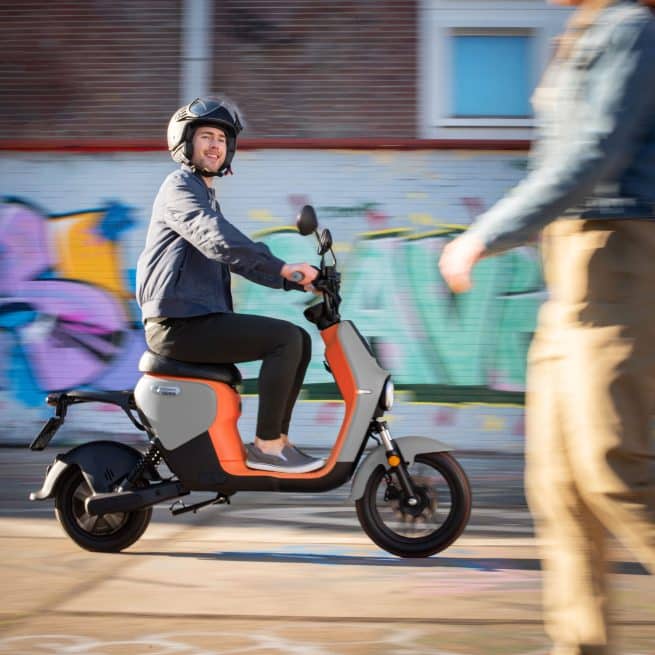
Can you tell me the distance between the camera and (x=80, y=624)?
12.3 ft

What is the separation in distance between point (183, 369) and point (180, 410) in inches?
6.7

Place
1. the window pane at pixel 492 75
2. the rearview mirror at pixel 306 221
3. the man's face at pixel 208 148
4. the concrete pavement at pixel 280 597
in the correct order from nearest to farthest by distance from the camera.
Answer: the concrete pavement at pixel 280 597
the rearview mirror at pixel 306 221
the man's face at pixel 208 148
the window pane at pixel 492 75

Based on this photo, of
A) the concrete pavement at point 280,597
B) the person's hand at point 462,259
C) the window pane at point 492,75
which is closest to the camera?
the person's hand at point 462,259

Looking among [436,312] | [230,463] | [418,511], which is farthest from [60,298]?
[418,511]

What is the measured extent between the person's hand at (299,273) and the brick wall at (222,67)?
5426mm

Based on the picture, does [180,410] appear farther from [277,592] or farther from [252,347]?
[277,592]

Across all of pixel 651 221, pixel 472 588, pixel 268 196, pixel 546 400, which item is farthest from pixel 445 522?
pixel 268 196

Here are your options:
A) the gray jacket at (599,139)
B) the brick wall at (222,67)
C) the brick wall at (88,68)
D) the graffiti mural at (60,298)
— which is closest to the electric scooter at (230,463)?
the gray jacket at (599,139)

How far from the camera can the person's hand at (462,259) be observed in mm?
2480

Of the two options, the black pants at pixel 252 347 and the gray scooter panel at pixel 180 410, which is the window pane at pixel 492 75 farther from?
the gray scooter panel at pixel 180 410

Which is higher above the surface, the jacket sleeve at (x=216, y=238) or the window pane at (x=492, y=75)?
the window pane at (x=492, y=75)

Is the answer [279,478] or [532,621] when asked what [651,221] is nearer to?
[532,621]

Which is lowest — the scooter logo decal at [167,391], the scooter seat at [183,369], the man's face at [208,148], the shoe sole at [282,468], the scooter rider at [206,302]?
the shoe sole at [282,468]

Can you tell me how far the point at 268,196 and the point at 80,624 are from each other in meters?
6.45
